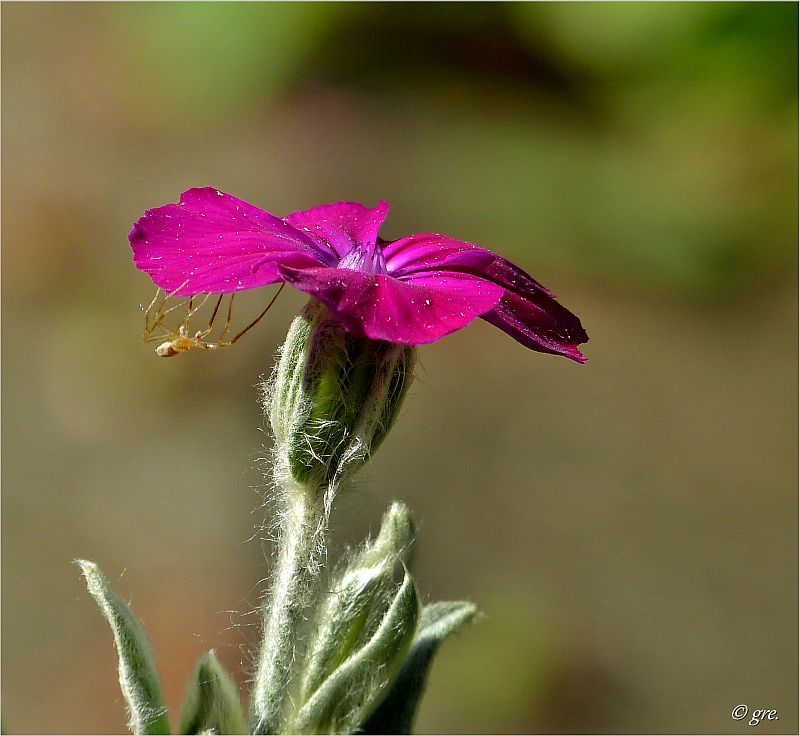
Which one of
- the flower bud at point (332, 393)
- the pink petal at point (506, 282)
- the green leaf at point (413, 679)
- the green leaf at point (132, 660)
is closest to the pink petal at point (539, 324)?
the pink petal at point (506, 282)

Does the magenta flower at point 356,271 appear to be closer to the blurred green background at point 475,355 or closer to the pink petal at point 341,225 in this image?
the pink petal at point 341,225

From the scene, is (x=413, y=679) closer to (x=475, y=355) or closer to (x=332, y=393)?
(x=332, y=393)

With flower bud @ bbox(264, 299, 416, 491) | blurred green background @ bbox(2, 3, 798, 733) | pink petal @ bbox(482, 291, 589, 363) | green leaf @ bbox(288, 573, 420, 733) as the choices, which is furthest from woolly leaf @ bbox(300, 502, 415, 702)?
blurred green background @ bbox(2, 3, 798, 733)

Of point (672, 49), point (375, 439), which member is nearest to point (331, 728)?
point (375, 439)

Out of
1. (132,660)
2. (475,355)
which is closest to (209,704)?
(132,660)

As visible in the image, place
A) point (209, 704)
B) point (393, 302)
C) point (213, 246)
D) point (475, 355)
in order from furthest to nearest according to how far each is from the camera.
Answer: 1. point (475, 355)
2. point (209, 704)
3. point (213, 246)
4. point (393, 302)

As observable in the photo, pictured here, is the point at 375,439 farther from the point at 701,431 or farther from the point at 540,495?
the point at 701,431

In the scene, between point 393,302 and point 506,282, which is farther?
point 506,282

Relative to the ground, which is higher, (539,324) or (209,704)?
(539,324)
